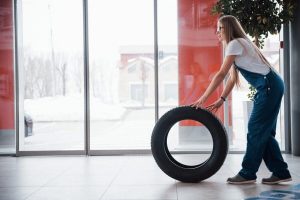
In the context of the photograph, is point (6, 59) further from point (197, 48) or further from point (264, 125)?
point (264, 125)

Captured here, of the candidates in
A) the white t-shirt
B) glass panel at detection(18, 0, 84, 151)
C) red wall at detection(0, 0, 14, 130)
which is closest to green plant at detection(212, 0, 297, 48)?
the white t-shirt

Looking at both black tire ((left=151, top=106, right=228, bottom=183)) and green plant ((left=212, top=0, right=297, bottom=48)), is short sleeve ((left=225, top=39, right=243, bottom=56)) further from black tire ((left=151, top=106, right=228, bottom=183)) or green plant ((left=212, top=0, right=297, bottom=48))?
green plant ((left=212, top=0, right=297, bottom=48))

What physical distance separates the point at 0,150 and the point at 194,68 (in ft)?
10.4

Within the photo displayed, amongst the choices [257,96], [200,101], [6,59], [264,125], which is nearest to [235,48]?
[257,96]

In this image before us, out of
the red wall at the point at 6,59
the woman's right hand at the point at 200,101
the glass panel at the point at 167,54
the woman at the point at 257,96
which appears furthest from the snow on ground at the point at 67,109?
the woman at the point at 257,96

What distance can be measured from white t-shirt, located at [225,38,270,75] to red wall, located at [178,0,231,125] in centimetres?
263

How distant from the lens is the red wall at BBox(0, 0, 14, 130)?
20.9 ft

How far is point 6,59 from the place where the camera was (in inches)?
251

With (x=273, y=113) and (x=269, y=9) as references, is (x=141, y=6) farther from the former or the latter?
(x=273, y=113)

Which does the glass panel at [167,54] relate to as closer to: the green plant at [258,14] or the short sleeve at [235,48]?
the green plant at [258,14]

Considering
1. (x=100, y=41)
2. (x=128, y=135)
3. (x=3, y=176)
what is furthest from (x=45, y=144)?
(x=3, y=176)

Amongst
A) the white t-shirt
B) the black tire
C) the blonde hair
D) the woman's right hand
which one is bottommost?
the black tire

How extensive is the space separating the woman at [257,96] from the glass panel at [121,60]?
2.74 metres

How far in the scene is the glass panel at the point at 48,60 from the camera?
21.0 ft
